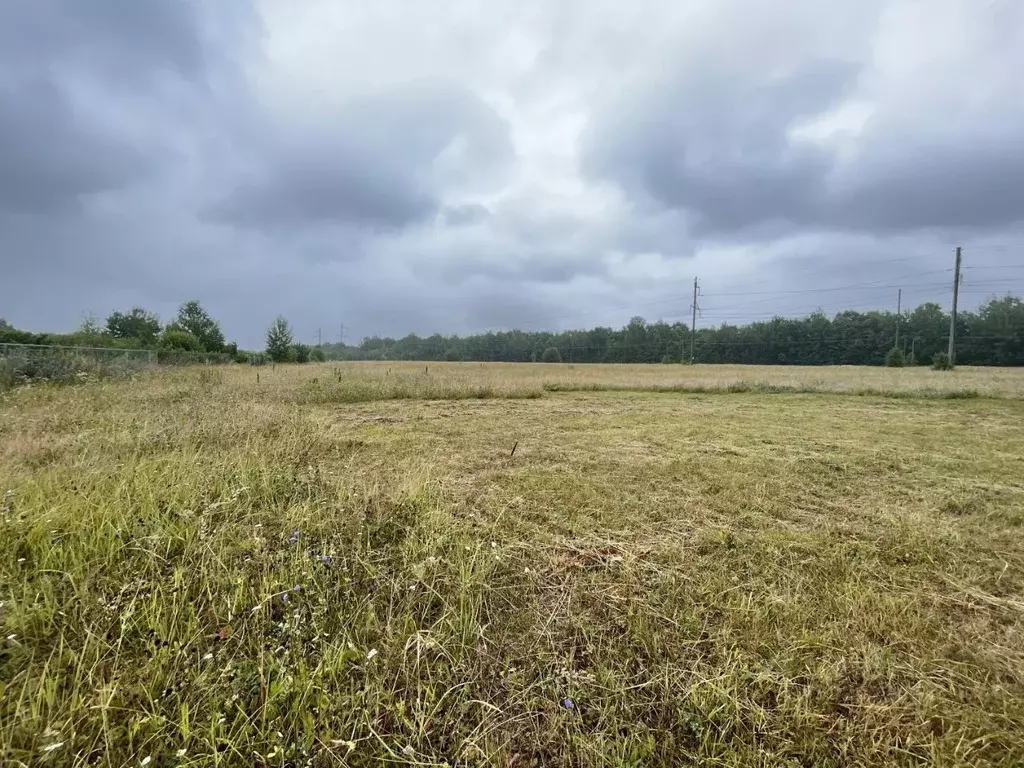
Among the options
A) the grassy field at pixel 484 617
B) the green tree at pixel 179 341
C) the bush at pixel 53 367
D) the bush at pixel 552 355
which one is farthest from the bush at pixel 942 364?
the green tree at pixel 179 341

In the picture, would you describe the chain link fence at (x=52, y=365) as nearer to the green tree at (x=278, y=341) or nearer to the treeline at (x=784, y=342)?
the green tree at (x=278, y=341)

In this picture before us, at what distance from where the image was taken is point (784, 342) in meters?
74.1

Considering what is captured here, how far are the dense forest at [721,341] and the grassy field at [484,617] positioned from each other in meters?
41.5

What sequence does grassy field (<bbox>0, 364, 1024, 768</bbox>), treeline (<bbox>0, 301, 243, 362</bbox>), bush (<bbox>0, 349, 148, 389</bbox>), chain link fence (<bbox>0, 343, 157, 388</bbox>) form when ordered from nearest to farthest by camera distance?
grassy field (<bbox>0, 364, 1024, 768</bbox>) → bush (<bbox>0, 349, 148, 389</bbox>) → chain link fence (<bbox>0, 343, 157, 388</bbox>) → treeline (<bbox>0, 301, 243, 362</bbox>)

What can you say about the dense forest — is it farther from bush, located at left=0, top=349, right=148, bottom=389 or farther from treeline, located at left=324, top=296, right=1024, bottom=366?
bush, located at left=0, top=349, right=148, bottom=389

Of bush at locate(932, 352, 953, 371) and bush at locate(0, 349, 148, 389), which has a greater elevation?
bush at locate(932, 352, 953, 371)

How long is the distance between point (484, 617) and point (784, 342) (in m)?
88.2

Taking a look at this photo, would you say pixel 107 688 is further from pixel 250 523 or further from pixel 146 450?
pixel 146 450

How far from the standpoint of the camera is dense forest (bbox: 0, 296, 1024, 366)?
1769 inches

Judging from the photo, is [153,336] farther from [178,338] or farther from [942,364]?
[942,364]

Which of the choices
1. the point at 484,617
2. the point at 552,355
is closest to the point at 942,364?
the point at 484,617

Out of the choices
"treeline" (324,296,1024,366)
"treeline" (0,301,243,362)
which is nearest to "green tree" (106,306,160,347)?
"treeline" (0,301,243,362)

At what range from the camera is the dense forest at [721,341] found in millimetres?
44938

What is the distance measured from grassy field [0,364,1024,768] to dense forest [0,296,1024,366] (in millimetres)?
41477
